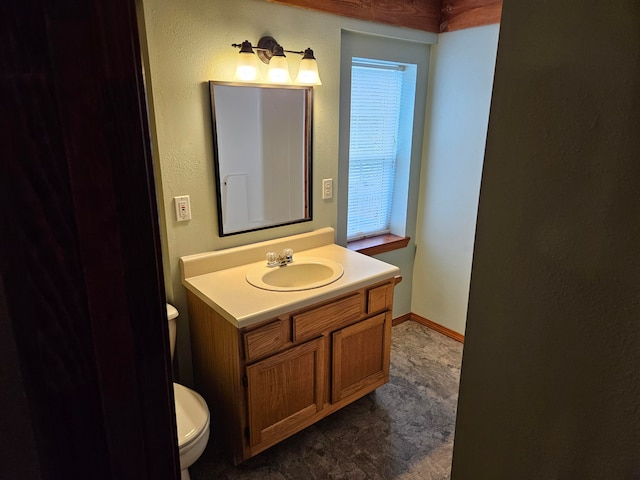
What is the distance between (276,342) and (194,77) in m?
1.23

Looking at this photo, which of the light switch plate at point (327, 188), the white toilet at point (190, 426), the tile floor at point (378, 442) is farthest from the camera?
the light switch plate at point (327, 188)

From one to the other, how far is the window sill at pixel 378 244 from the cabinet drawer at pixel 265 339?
3.66ft

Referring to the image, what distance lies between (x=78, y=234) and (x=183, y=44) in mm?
1691

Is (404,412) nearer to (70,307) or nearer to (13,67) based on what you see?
(70,307)

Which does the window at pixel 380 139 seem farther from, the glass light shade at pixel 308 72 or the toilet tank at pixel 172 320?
the toilet tank at pixel 172 320

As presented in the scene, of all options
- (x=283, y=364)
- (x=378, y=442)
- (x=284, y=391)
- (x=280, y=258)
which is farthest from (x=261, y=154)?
(x=378, y=442)

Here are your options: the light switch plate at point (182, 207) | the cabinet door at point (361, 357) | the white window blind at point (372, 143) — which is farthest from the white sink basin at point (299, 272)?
the white window blind at point (372, 143)

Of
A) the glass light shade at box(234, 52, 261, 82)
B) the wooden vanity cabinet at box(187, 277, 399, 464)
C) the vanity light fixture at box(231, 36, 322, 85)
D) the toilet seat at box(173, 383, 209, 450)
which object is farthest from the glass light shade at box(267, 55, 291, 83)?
the toilet seat at box(173, 383, 209, 450)

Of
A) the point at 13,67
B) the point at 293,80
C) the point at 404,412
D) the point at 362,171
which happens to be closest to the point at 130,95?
the point at 13,67

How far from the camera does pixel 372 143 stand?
2.93m

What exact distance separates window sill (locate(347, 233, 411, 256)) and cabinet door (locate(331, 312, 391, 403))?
676 millimetres

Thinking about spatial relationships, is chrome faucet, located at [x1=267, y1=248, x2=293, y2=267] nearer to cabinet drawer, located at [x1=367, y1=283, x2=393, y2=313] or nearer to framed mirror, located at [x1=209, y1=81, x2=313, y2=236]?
framed mirror, located at [x1=209, y1=81, x2=313, y2=236]

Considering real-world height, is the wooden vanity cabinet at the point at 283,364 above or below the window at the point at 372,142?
below

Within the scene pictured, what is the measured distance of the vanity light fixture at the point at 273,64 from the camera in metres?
1.94
